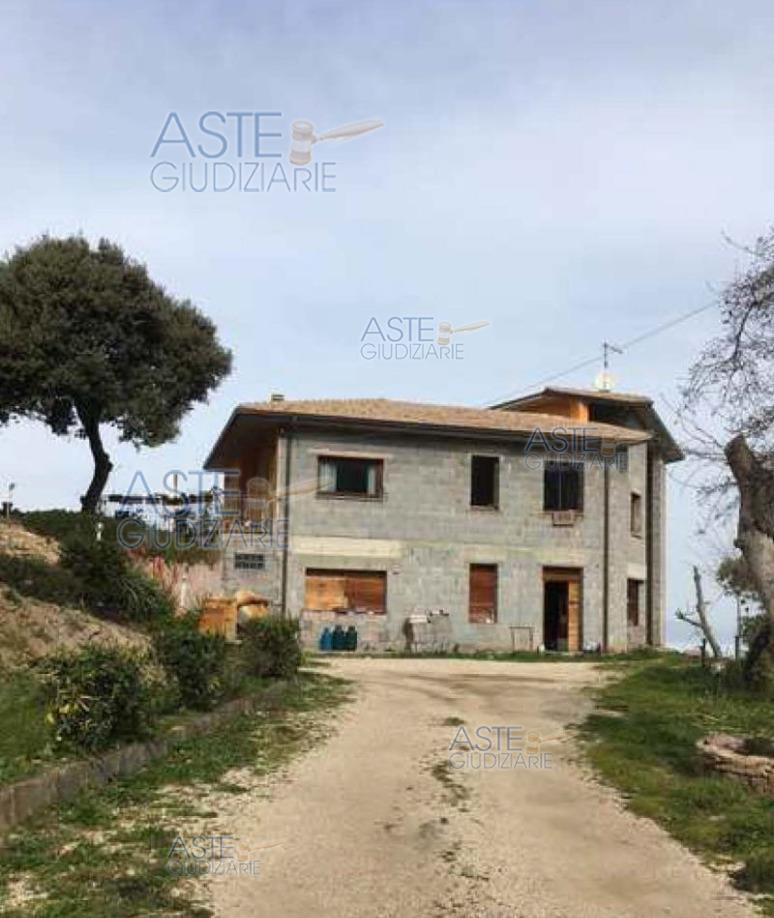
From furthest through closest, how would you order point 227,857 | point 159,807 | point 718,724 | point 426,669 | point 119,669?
point 426,669, point 718,724, point 119,669, point 159,807, point 227,857

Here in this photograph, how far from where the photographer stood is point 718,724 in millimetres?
13461

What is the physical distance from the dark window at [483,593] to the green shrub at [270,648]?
43.5 feet

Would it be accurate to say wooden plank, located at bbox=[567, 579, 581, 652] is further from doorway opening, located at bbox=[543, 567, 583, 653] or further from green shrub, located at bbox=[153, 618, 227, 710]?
green shrub, located at bbox=[153, 618, 227, 710]

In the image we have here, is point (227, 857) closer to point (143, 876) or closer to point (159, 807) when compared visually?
point (143, 876)

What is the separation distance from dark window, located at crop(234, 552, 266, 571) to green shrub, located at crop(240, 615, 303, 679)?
1088cm

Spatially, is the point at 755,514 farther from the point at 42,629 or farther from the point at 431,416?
the point at 431,416

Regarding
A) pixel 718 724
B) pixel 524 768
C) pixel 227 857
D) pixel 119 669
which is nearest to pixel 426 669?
pixel 718 724

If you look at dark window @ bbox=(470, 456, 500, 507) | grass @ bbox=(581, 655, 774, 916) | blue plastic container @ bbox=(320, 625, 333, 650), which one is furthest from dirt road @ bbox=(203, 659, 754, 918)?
dark window @ bbox=(470, 456, 500, 507)

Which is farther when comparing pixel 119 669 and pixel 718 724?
pixel 718 724

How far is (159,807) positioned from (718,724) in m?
7.85

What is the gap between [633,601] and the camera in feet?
109

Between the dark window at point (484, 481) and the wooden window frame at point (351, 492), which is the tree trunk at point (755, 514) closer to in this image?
the wooden window frame at point (351, 492)

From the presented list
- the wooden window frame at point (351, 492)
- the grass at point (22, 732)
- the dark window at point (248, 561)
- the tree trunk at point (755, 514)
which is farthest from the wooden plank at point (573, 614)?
the grass at point (22, 732)

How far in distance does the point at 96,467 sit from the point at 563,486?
13.2 meters
